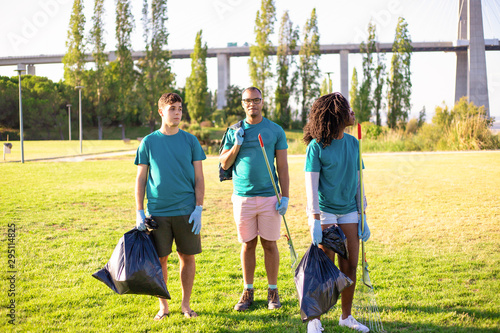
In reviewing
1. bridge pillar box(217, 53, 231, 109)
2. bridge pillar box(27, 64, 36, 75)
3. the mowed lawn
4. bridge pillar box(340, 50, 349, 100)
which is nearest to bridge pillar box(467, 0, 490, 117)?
bridge pillar box(340, 50, 349, 100)

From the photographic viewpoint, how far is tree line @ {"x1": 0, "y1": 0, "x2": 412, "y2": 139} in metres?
38.2

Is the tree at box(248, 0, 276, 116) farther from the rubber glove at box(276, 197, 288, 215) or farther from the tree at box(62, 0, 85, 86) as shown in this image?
the rubber glove at box(276, 197, 288, 215)

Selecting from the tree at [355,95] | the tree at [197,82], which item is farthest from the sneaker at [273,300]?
the tree at [197,82]

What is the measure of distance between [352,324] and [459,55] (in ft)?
154

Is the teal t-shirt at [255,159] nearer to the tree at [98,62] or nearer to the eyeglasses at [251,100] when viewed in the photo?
the eyeglasses at [251,100]

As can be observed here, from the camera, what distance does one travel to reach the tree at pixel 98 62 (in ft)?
150

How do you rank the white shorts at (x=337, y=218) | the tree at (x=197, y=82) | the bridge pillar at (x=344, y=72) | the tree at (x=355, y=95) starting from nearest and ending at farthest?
the white shorts at (x=337, y=218) → the tree at (x=355, y=95) → the tree at (x=197, y=82) → the bridge pillar at (x=344, y=72)

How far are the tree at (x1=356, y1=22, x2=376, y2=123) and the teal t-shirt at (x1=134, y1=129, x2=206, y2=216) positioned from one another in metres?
35.1

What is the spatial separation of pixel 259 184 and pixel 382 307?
157cm

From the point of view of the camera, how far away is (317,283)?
283 centimetres

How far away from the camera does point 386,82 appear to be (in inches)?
1500

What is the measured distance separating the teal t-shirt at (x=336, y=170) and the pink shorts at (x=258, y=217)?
0.56 meters

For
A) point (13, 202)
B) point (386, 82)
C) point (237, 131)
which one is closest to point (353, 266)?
point (237, 131)

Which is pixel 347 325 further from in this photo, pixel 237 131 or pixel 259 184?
pixel 237 131
